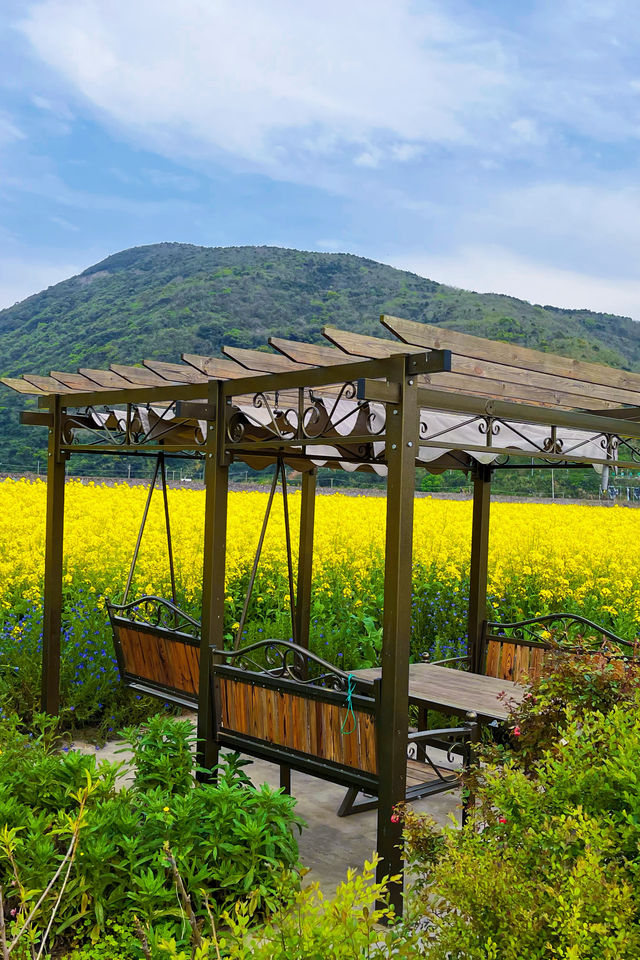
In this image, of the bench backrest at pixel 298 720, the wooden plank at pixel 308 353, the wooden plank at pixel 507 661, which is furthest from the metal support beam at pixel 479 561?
the wooden plank at pixel 308 353

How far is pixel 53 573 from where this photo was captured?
218 inches

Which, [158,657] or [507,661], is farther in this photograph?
[507,661]

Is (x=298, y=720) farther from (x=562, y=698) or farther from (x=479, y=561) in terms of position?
(x=479, y=561)

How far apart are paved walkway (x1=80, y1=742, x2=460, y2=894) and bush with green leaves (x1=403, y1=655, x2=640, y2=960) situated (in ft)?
5.00

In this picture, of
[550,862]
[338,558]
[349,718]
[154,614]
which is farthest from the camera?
[338,558]

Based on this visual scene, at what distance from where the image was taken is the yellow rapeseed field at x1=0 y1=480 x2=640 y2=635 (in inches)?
285

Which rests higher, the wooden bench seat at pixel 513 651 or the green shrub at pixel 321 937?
the green shrub at pixel 321 937

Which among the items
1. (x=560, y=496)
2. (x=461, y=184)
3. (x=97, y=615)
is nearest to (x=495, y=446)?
(x=97, y=615)

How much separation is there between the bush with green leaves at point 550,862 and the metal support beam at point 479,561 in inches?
121

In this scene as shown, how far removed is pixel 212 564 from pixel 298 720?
36.7 inches

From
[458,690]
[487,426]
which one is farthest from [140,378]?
[458,690]

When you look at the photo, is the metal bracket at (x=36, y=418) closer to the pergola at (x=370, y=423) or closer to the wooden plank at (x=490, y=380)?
the pergola at (x=370, y=423)

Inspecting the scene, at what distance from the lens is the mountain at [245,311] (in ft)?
157

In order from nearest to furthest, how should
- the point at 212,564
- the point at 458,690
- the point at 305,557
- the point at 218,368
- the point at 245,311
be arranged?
the point at 212,564 → the point at 218,368 → the point at 458,690 → the point at 305,557 → the point at 245,311
